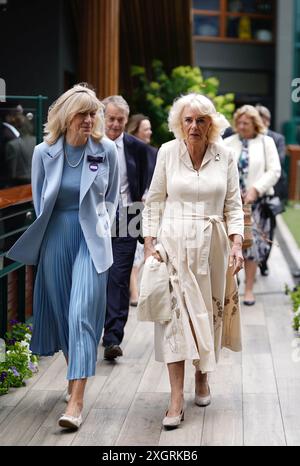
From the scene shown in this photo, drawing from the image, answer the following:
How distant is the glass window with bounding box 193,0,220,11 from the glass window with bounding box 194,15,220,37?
29 cm

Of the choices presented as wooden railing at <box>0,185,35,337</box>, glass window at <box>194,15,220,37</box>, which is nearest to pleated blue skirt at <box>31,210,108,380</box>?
wooden railing at <box>0,185,35,337</box>

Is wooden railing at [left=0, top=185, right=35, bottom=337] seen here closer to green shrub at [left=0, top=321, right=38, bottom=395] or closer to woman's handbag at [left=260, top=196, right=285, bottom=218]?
green shrub at [left=0, top=321, right=38, bottom=395]

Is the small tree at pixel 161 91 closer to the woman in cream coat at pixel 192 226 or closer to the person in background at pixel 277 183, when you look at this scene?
the person in background at pixel 277 183

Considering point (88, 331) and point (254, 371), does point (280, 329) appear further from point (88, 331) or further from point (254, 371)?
point (88, 331)

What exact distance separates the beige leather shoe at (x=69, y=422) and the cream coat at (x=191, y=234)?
69 cm

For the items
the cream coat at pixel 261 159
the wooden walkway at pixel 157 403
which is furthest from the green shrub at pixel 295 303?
the cream coat at pixel 261 159

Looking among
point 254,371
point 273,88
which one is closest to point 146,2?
point 254,371

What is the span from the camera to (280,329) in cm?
916

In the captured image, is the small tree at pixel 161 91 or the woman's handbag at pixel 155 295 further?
the small tree at pixel 161 91

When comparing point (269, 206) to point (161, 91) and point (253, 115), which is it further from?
point (161, 91)

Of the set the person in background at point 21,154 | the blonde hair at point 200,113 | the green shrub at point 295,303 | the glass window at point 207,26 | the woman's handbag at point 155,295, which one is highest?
the glass window at point 207,26

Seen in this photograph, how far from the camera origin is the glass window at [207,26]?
31.2 meters

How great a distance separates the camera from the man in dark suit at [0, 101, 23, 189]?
788 centimetres

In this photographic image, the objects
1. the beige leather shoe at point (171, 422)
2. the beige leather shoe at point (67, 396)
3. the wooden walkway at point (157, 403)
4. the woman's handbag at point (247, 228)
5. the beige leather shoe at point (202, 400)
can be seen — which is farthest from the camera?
the woman's handbag at point (247, 228)
